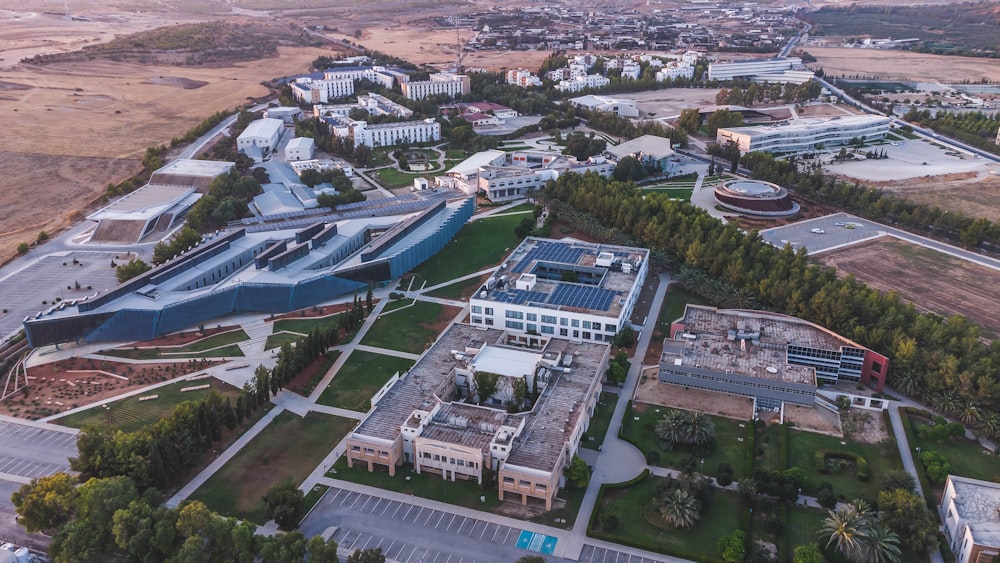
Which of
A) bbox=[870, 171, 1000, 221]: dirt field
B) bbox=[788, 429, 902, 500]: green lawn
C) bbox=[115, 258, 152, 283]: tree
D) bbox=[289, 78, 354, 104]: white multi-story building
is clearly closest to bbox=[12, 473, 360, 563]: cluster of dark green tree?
bbox=[788, 429, 902, 500]: green lawn

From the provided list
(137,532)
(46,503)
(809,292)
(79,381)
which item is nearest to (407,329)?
(79,381)

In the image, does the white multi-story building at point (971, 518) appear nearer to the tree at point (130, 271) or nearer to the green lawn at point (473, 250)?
the green lawn at point (473, 250)

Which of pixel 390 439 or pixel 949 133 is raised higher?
pixel 949 133

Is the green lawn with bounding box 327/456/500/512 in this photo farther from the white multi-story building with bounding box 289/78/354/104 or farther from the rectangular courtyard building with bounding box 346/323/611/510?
the white multi-story building with bounding box 289/78/354/104

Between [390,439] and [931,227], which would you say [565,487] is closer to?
[390,439]

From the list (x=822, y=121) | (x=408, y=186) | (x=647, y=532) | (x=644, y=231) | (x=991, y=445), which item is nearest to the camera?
(x=647, y=532)

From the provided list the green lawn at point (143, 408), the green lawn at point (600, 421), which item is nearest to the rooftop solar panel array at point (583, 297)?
the green lawn at point (600, 421)

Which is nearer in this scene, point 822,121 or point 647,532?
point 647,532

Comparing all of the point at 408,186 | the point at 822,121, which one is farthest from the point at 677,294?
the point at 822,121
